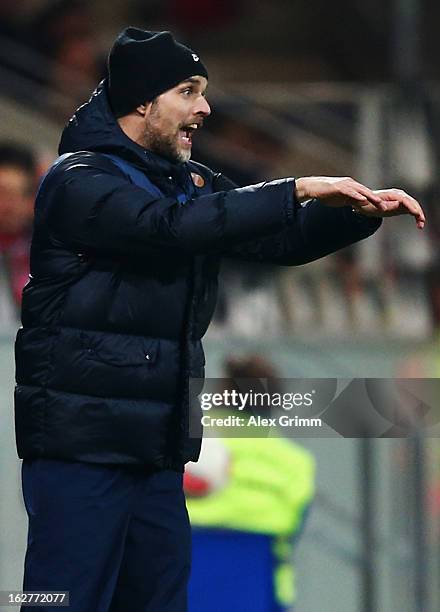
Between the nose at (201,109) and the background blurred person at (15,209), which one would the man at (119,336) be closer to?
the nose at (201,109)

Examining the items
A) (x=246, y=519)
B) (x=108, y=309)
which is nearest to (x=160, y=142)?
(x=108, y=309)

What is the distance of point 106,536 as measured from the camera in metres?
3.60

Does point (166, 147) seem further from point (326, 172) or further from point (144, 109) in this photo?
point (326, 172)

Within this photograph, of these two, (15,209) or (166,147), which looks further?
(15,209)

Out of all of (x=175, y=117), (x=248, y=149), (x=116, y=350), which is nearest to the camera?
(x=116, y=350)

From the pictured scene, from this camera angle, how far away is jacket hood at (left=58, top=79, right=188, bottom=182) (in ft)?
11.9

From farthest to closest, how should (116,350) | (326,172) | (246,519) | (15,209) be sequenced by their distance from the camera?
(326,172) → (15,209) → (246,519) → (116,350)

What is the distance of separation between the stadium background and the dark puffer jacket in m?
1.61

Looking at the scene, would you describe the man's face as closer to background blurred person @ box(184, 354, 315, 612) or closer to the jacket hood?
the jacket hood

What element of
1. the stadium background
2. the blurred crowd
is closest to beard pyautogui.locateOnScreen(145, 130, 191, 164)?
the stadium background

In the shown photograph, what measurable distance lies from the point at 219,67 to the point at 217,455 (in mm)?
5987

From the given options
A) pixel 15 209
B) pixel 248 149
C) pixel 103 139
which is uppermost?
pixel 248 149

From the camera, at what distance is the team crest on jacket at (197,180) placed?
3.83 meters

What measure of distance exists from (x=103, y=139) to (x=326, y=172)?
5623mm
